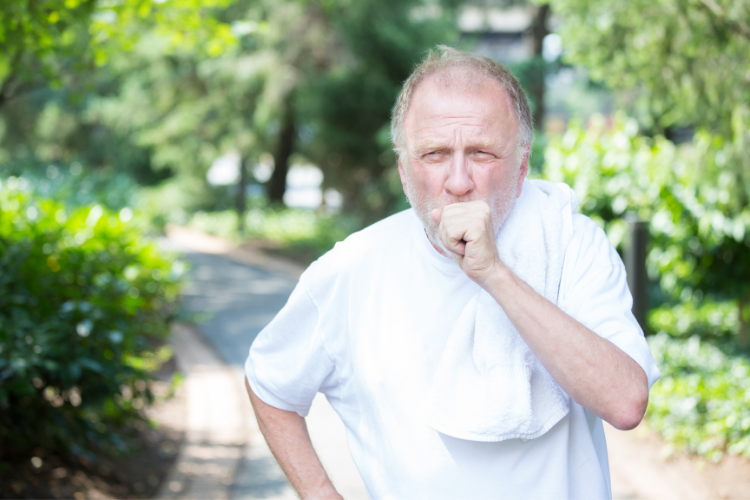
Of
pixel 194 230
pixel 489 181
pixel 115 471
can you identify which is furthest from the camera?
pixel 194 230

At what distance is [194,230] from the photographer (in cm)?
2358

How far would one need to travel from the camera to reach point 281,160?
2036 centimetres

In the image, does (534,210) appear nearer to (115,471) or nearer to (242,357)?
(115,471)

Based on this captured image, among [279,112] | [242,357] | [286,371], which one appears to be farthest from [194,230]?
[286,371]

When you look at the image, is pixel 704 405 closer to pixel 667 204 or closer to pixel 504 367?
pixel 667 204

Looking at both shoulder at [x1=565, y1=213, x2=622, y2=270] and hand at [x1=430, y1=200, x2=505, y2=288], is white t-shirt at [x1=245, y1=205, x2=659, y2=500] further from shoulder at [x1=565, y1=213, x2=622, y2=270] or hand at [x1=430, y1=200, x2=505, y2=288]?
hand at [x1=430, y1=200, x2=505, y2=288]

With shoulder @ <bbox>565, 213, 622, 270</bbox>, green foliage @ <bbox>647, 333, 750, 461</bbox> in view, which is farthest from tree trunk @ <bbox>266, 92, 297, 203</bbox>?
shoulder @ <bbox>565, 213, 622, 270</bbox>

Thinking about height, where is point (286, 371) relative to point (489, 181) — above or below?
below

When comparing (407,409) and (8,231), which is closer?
(407,409)

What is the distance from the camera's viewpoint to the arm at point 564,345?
1.33 m

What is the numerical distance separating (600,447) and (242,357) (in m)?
5.92

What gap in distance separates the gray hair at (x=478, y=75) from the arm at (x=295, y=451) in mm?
776

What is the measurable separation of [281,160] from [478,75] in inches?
757

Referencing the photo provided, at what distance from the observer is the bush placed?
3.14 m
